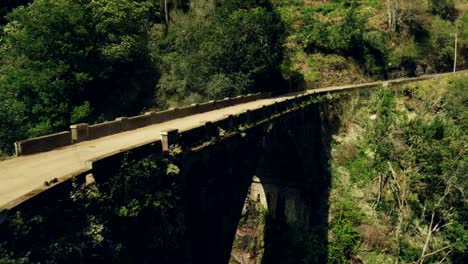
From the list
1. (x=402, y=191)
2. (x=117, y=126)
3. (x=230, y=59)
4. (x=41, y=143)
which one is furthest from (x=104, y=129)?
(x=402, y=191)

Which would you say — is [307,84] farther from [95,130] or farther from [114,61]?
[95,130]

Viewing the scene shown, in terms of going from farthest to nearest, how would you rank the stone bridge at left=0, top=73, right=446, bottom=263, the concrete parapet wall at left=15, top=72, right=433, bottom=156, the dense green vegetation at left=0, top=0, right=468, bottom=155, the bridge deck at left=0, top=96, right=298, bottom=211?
the dense green vegetation at left=0, top=0, right=468, bottom=155 < the concrete parapet wall at left=15, top=72, right=433, bottom=156 < the bridge deck at left=0, top=96, right=298, bottom=211 < the stone bridge at left=0, top=73, right=446, bottom=263

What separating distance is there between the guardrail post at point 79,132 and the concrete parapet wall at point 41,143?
21 cm

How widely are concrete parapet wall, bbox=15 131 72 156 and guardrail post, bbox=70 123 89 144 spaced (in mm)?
209

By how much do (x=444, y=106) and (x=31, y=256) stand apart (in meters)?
39.9

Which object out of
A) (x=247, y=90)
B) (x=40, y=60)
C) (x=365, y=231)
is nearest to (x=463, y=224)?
(x=365, y=231)

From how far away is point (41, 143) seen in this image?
17094 millimetres

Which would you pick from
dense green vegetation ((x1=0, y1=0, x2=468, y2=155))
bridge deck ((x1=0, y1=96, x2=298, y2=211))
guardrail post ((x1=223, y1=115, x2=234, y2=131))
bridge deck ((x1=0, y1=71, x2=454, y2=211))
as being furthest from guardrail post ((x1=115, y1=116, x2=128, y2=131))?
dense green vegetation ((x1=0, y1=0, x2=468, y2=155))

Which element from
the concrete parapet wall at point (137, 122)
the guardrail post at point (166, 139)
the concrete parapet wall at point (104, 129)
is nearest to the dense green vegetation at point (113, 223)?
the guardrail post at point (166, 139)

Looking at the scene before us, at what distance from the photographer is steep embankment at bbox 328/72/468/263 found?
102 feet

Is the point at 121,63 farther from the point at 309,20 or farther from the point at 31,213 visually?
the point at 31,213

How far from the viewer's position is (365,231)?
32344mm

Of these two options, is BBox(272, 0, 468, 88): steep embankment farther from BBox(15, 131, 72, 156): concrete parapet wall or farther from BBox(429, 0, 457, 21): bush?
BBox(15, 131, 72, 156): concrete parapet wall

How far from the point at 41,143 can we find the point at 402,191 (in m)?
27.3
